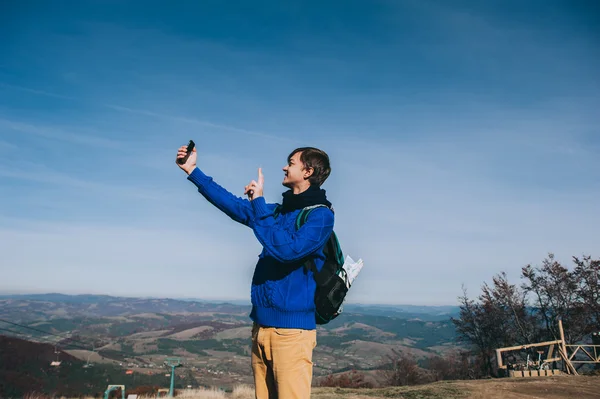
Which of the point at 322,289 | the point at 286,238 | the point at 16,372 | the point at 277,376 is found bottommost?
the point at 16,372

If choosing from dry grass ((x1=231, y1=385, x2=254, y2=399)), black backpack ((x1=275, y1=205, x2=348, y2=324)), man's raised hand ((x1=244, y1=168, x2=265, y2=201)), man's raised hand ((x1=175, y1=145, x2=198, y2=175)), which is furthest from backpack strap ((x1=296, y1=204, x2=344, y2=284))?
dry grass ((x1=231, y1=385, x2=254, y2=399))

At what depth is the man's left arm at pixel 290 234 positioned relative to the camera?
221 cm

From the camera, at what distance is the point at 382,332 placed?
136m

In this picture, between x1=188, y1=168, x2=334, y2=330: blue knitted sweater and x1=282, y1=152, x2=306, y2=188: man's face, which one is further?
x1=282, y1=152, x2=306, y2=188: man's face

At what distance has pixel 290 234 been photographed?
2.25 metres

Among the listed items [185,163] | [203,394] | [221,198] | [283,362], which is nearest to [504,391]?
[203,394]

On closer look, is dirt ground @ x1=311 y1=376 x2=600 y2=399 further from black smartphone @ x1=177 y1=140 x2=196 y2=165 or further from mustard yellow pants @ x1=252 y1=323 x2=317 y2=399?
black smartphone @ x1=177 y1=140 x2=196 y2=165

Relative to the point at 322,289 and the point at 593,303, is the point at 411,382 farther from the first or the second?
the point at 322,289

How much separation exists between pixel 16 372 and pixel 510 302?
98.4 meters

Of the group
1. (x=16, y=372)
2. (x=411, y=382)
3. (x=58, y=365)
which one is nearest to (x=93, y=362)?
(x=58, y=365)

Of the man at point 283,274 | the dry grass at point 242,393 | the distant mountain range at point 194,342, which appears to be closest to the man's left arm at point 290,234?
the man at point 283,274

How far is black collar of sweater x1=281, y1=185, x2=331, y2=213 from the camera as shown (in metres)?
2.57

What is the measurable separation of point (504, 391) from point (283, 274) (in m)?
11.5

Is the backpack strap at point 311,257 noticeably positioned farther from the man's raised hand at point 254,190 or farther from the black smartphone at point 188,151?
the black smartphone at point 188,151
